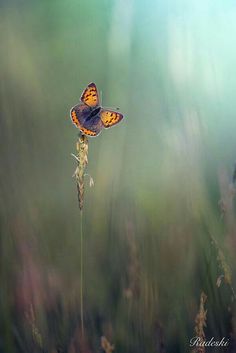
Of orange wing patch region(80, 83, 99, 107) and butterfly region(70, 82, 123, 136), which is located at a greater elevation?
orange wing patch region(80, 83, 99, 107)

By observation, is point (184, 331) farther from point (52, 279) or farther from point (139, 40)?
point (139, 40)

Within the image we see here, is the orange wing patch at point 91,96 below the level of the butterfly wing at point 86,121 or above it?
above

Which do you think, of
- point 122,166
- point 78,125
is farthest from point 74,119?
point 122,166

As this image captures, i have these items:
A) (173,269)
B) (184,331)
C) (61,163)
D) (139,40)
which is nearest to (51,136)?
(61,163)

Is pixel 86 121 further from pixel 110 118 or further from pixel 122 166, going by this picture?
pixel 122 166
